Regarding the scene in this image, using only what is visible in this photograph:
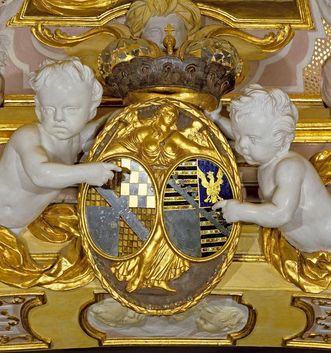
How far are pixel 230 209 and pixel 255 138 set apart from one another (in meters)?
0.19

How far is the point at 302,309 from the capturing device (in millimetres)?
3555

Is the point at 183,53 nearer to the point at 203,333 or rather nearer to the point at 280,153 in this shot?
the point at 280,153

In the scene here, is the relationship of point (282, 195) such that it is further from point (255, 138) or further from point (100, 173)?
point (100, 173)

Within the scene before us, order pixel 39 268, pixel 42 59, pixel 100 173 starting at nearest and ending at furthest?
1. pixel 100 173
2. pixel 39 268
3. pixel 42 59

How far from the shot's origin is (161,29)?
3631mm

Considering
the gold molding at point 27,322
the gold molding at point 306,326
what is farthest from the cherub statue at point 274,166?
the gold molding at point 27,322

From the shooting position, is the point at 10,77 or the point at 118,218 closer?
the point at 118,218

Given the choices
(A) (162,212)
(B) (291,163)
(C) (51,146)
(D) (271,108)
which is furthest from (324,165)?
(C) (51,146)

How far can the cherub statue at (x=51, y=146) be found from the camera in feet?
10.6

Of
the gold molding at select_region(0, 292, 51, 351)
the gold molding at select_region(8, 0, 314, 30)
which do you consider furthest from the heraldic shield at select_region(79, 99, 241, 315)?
the gold molding at select_region(8, 0, 314, 30)

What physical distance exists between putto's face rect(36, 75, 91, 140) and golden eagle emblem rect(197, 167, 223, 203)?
345 millimetres

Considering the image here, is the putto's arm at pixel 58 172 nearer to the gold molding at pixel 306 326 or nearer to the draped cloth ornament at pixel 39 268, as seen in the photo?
the draped cloth ornament at pixel 39 268

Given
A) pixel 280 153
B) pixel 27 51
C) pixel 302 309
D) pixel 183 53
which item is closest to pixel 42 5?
pixel 27 51

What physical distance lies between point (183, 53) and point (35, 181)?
21.2 inches
